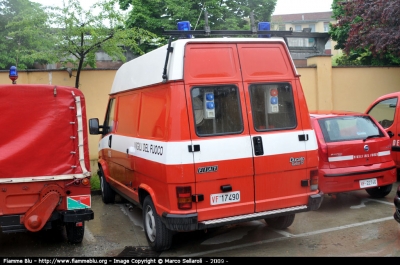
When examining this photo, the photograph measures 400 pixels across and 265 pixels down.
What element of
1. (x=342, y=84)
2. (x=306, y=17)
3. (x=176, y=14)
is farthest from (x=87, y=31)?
(x=306, y=17)

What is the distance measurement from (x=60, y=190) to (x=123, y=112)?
1.97m

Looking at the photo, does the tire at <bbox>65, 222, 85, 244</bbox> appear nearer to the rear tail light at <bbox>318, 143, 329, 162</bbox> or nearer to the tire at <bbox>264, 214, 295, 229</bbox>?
the tire at <bbox>264, 214, 295, 229</bbox>

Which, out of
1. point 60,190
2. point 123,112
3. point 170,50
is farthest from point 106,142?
point 170,50

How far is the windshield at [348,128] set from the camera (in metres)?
7.00

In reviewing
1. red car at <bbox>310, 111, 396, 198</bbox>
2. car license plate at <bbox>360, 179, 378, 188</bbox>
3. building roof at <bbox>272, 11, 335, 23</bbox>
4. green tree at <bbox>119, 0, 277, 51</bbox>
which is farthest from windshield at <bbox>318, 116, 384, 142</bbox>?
building roof at <bbox>272, 11, 335, 23</bbox>

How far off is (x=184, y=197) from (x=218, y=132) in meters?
0.85

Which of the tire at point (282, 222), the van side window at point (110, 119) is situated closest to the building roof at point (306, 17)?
the van side window at point (110, 119)

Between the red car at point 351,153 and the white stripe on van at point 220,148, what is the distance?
151 cm

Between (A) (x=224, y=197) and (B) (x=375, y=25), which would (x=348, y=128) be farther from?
(B) (x=375, y=25)

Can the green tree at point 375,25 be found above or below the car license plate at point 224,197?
above

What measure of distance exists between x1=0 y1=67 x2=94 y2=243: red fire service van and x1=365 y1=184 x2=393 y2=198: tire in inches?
199

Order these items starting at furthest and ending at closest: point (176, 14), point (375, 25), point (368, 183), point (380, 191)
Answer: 1. point (176, 14)
2. point (375, 25)
3. point (380, 191)
4. point (368, 183)

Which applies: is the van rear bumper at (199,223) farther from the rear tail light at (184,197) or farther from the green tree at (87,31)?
the green tree at (87,31)

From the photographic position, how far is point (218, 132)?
5.05 m
